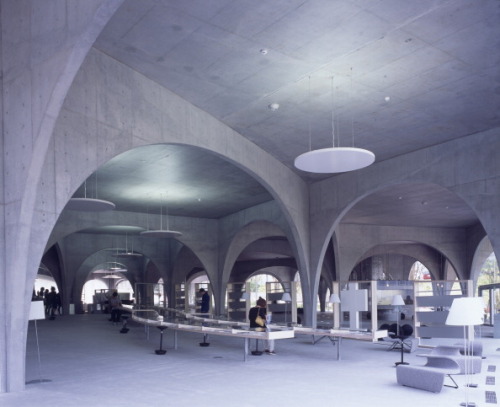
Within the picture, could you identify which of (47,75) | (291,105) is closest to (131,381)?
(47,75)

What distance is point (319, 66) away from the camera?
38.9 ft

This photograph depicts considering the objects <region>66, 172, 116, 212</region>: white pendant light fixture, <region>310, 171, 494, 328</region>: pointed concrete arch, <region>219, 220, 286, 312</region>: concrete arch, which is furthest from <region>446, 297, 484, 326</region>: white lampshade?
<region>219, 220, 286, 312</region>: concrete arch

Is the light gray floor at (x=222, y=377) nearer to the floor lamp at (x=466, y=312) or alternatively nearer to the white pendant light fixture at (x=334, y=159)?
the floor lamp at (x=466, y=312)

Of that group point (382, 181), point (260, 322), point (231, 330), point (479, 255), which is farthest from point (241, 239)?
point (231, 330)

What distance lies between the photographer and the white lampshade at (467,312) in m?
7.36

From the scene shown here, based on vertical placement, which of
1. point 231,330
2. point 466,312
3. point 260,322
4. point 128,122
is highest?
point 128,122

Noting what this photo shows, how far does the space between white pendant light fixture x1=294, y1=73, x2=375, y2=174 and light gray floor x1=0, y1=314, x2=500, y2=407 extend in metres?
4.64

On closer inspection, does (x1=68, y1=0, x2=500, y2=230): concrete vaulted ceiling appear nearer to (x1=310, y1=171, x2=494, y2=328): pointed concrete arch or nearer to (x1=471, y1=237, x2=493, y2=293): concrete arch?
(x1=310, y1=171, x2=494, y2=328): pointed concrete arch

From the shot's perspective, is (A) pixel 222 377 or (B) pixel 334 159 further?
(B) pixel 334 159

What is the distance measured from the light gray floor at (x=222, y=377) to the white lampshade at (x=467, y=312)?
166 cm

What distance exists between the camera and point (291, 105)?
1413 centimetres

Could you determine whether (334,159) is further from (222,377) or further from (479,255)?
(479,255)

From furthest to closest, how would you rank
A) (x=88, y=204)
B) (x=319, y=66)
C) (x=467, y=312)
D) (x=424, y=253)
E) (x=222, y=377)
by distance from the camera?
(x=424, y=253)
(x=88, y=204)
(x=319, y=66)
(x=222, y=377)
(x=467, y=312)

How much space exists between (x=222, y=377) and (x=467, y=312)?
5261mm
